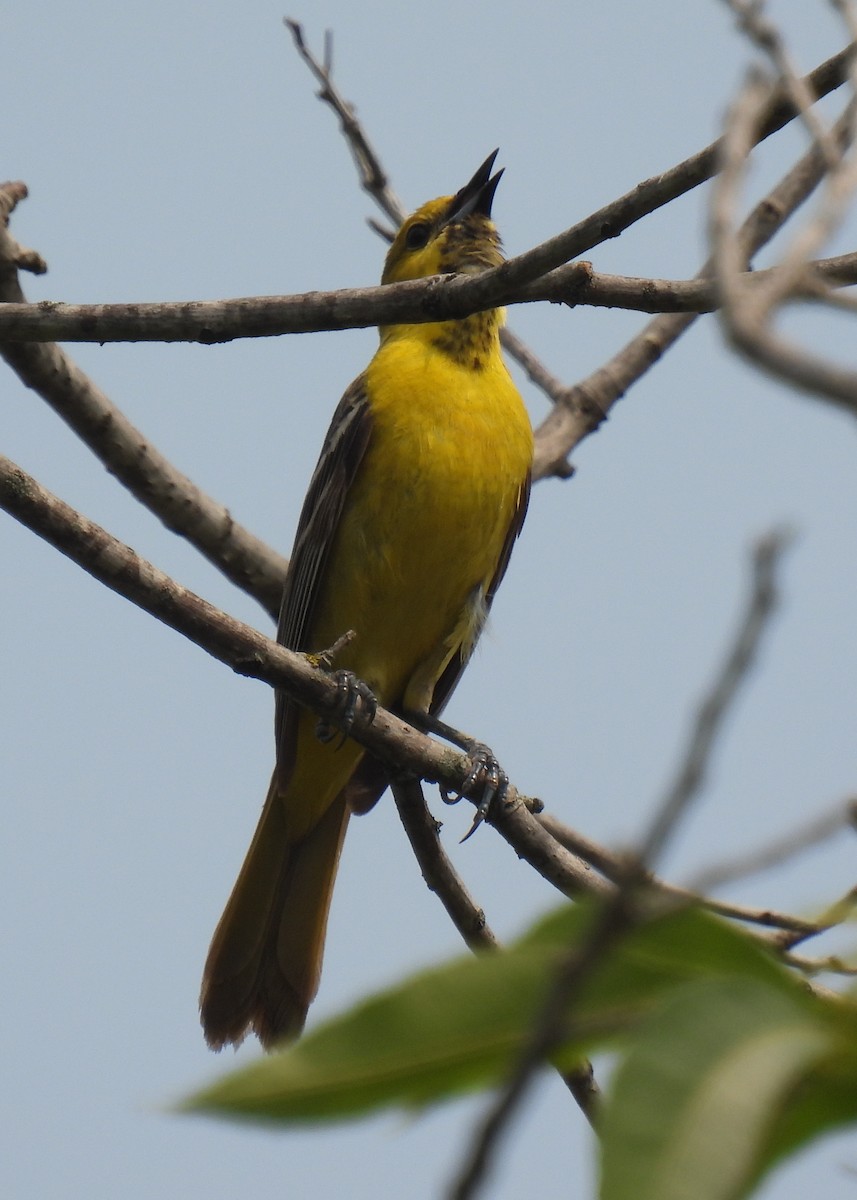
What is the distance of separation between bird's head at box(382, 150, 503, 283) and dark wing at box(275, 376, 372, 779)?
3.36ft

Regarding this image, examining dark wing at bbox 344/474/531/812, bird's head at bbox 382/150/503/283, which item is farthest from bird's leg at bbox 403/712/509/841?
bird's head at bbox 382/150/503/283

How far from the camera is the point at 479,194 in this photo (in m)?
7.04

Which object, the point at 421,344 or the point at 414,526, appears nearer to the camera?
the point at 414,526

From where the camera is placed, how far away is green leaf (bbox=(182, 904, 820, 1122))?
4.07ft

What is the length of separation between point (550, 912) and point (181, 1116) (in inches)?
13.8

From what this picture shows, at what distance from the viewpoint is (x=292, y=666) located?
4156mm

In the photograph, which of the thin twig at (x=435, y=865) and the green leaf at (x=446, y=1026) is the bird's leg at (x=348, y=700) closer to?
the thin twig at (x=435, y=865)

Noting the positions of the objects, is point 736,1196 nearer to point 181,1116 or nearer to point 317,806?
point 181,1116

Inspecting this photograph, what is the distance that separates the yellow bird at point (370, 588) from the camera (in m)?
6.03

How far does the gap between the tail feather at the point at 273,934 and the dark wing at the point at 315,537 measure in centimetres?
34

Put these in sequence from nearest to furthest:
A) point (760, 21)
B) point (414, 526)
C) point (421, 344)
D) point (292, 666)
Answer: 1. point (760, 21)
2. point (292, 666)
3. point (414, 526)
4. point (421, 344)

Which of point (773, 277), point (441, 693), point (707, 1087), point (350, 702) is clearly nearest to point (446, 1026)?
point (707, 1087)

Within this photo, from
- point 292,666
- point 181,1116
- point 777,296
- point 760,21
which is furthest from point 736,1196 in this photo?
point 292,666

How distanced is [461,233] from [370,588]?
2.02 m
